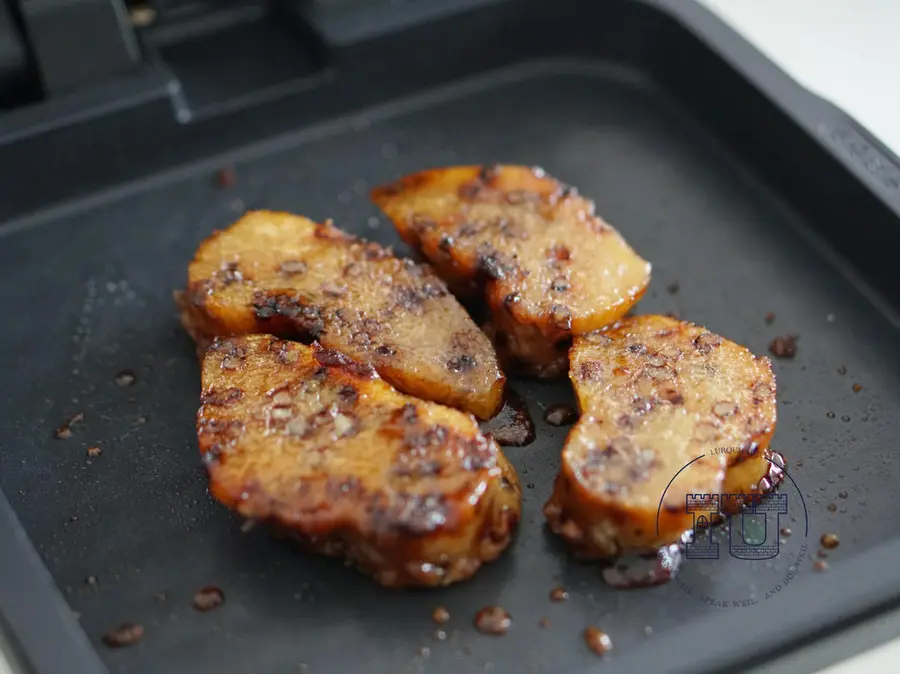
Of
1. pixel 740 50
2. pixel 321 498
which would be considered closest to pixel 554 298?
pixel 321 498

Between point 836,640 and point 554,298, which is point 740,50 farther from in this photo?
point 836,640

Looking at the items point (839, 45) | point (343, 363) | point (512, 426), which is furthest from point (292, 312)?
point (839, 45)

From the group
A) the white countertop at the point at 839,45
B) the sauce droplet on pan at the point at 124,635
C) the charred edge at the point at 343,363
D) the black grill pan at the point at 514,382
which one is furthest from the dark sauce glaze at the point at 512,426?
the white countertop at the point at 839,45

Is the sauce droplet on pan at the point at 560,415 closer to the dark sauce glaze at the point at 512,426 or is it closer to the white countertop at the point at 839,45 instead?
the dark sauce glaze at the point at 512,426

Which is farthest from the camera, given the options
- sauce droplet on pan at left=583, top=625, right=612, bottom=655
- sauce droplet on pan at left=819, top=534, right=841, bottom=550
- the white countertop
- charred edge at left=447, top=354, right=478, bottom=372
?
the white countertop

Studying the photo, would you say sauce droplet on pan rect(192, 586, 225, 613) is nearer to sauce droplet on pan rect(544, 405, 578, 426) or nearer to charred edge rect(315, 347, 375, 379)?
charred edge rect(315, 347, 375, 379)

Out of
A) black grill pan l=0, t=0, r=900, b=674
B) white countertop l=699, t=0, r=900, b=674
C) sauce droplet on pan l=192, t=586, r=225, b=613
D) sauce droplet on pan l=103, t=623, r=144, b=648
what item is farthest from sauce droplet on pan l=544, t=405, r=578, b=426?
white countertop l=699, t=0, r=900, b=674

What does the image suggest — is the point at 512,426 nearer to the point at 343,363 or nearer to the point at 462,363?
the point at 462,363
